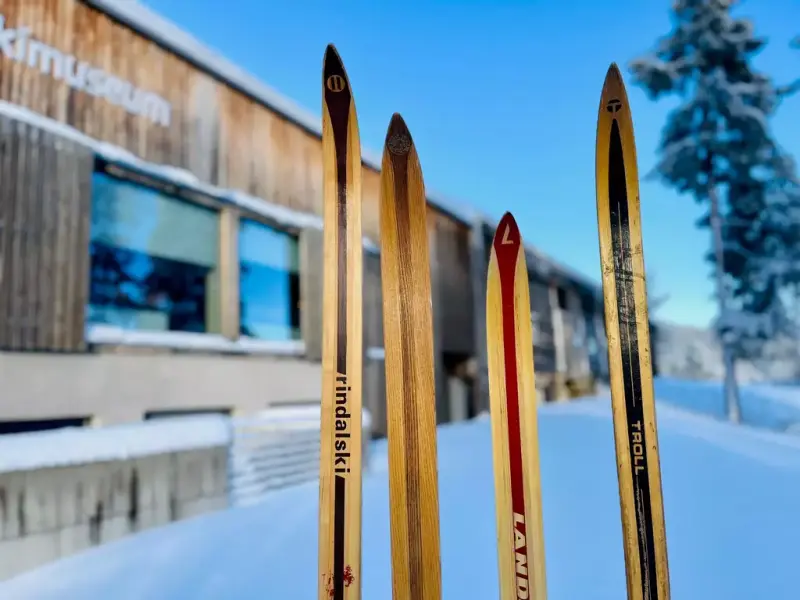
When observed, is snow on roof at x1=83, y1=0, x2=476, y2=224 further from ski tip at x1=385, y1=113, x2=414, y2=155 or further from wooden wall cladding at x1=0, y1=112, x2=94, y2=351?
ski tip at x1=385, y1=113, x2=414, y2=155

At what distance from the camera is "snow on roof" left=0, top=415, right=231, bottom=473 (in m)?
3.32

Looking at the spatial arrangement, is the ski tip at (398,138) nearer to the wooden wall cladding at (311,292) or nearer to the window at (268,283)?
the window at (268,283)

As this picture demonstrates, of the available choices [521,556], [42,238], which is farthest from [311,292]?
[521,556]

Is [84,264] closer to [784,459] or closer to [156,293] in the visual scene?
[156,293]

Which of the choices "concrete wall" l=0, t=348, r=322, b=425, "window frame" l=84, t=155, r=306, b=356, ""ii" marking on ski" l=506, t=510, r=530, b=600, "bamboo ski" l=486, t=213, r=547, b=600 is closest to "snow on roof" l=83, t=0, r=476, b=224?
"window frame" l=84, t=155, r=306, b=356

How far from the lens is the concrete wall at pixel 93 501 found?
323 centimetres

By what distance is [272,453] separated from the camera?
5148mm

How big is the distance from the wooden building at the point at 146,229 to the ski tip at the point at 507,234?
12.8 feet

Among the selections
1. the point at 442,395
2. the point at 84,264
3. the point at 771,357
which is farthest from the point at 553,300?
the point at 84,264

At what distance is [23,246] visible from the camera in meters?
4.54

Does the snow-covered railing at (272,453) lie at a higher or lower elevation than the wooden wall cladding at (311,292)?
lower

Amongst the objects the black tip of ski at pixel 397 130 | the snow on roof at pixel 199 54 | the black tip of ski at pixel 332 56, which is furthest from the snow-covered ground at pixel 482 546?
the snow on roof at pixel 199 54

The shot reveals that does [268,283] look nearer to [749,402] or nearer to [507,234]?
[507,234]

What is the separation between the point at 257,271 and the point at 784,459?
21.0ft
